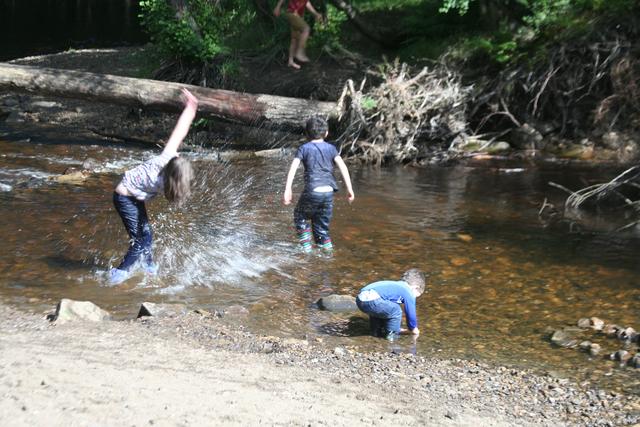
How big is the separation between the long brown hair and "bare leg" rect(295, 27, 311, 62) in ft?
32.0

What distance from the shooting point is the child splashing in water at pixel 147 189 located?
22.5 ft

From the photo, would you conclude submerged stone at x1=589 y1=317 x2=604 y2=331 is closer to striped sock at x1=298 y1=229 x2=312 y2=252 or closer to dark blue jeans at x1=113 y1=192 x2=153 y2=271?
striped sock at x1=298 y1=229 x2=312 y2=252

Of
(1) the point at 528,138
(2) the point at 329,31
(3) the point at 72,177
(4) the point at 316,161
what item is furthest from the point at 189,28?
(4) the point at 316,161

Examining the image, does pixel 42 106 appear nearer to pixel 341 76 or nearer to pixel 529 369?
pixel 341 76

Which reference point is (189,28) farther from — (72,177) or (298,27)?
(72,177)

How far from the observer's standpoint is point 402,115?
13781 millimetres

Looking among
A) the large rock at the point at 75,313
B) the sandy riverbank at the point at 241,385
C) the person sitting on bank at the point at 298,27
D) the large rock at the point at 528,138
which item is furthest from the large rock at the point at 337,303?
the person sitting on bank at the point at 298,27

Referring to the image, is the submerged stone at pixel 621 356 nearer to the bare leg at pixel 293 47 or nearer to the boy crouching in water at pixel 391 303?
the boy crouching in water at pixel 391 303

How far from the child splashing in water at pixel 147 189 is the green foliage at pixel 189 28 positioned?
9455 mm

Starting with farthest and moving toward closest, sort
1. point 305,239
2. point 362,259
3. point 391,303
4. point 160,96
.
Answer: point 160,96
point 305,239
point 362,259
point 391,303

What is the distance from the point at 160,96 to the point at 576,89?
7.71m

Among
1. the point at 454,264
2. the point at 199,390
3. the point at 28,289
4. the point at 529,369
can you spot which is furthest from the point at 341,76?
the point at 199,390

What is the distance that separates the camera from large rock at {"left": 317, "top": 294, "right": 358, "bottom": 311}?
718 cm

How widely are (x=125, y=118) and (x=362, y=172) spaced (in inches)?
254
